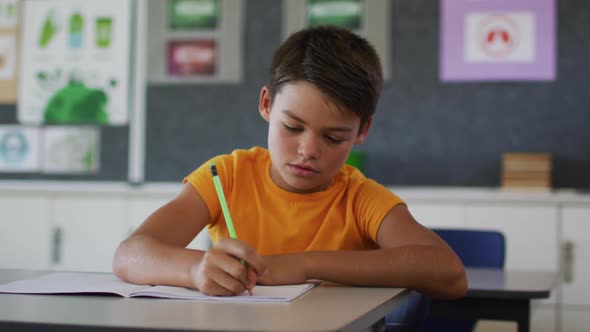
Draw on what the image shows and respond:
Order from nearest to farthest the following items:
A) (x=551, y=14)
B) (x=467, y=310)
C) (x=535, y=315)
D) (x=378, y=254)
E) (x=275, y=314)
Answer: (x=275, y=314) → (x=378, y=254) → (x=467, y=310) → (x=535, y=315) → (x=551, y=14)

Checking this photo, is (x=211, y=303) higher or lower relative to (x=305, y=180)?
lower

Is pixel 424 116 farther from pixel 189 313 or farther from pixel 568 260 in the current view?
pixel 189 313

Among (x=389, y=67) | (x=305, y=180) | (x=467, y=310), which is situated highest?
(x=389, y=67)

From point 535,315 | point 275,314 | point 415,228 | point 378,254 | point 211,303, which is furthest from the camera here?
point 535,315

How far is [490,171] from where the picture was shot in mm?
3684

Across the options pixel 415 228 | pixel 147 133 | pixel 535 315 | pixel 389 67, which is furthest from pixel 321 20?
pixel 415 228

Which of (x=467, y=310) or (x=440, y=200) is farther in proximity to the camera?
(x=440, y=200)

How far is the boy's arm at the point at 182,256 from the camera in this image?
3.84 ft

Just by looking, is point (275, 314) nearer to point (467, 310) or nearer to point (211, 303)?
point (211, 303)

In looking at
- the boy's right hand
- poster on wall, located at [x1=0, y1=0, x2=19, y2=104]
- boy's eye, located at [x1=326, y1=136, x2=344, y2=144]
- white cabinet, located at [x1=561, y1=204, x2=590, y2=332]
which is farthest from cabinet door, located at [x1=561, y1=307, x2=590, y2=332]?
poster on wall, located at [x1=0, y1=0, x2=19, y2=104]

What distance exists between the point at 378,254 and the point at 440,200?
2063 mm

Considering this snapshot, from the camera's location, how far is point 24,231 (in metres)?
3.77

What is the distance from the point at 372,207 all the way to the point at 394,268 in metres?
0.26

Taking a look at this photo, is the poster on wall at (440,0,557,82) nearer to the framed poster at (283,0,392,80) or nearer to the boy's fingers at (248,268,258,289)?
the framed poster at (283,0,392,80)
